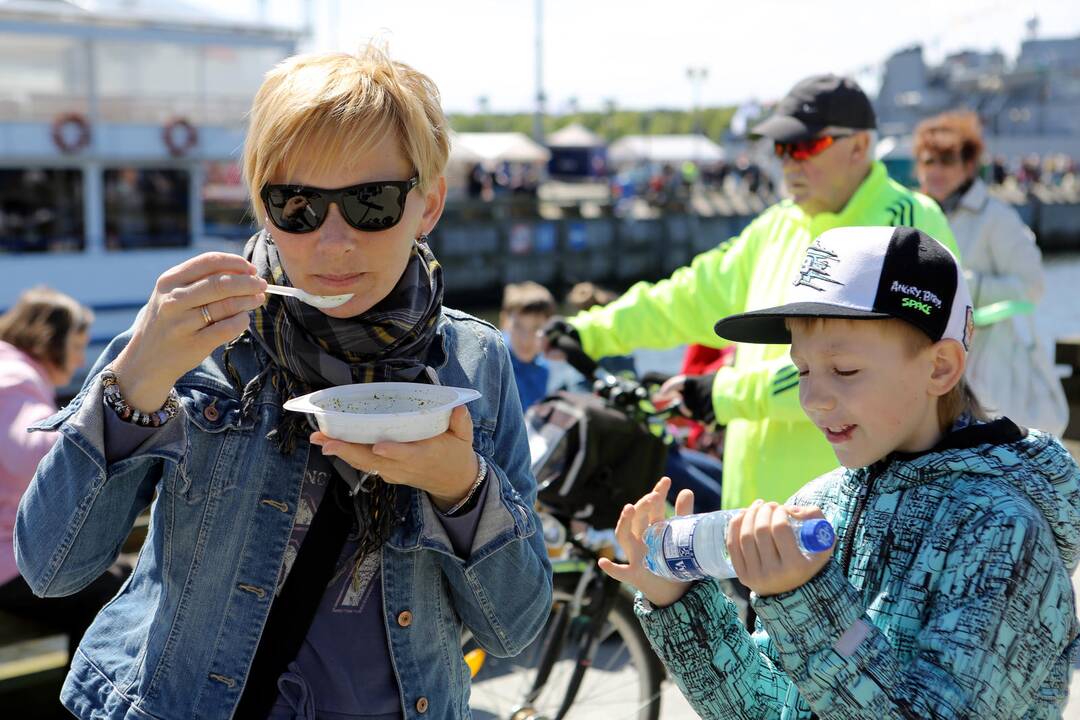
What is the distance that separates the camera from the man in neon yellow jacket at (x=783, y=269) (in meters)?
3.19

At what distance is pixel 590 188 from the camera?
52656 millimetres

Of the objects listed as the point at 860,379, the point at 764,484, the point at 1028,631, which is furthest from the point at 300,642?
the point at 764,484

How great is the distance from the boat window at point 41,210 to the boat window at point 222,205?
328cm

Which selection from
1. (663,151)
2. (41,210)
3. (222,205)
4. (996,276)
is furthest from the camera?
(663,151)

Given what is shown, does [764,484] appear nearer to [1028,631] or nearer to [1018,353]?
[1028,631]

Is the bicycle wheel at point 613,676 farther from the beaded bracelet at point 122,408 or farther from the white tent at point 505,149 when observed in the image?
the white tent at point 505,149

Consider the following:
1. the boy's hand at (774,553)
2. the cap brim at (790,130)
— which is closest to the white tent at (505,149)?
the cap brim at (790,130)

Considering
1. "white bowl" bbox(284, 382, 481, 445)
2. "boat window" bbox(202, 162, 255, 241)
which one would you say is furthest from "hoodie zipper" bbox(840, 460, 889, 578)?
"boat window" bbox(202, 162, 255, 241)

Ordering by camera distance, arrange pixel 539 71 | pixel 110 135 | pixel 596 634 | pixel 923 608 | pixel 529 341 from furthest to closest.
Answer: pixel 539 71
pixel 110 135
pixel 529 341
pixel 596 634
pixel 923 608

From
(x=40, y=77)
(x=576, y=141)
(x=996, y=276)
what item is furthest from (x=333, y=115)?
(x=576, y=141)

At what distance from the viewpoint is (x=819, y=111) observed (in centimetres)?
344

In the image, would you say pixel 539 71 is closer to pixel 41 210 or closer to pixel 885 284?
pixel 41 210

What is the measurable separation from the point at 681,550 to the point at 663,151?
2511 inches

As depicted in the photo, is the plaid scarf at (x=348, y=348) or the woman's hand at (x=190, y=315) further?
the plaid scarf at (x=348, y=348)
